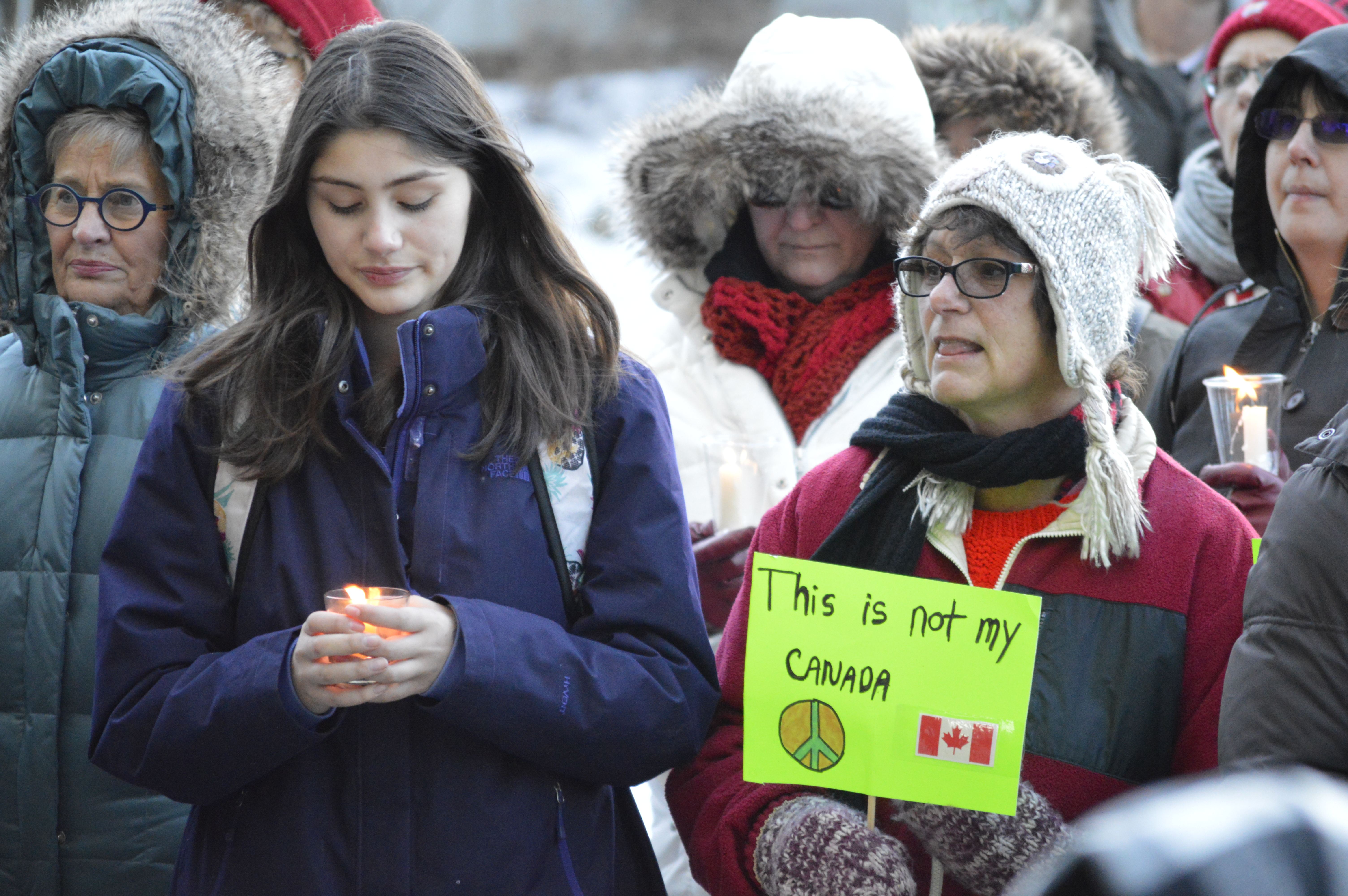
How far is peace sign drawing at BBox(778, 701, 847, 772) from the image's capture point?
1899 millimetres

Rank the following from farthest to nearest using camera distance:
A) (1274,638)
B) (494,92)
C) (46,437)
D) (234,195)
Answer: (494,92), (234,195), (46,437), (1274,638)

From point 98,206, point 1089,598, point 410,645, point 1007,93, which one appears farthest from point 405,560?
point 1007,93

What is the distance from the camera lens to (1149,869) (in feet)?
1.95

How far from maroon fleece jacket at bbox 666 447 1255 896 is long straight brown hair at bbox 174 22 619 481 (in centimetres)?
49

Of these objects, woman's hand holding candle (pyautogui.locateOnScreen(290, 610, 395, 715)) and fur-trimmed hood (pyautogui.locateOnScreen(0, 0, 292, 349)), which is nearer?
woman's hand holding candle (pyautogui.locateOnScreen(290, 610, 395, 715))

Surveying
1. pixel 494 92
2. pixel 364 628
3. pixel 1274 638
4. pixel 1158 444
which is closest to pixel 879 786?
pixel 1274 638

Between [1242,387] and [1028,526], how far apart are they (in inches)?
24.4

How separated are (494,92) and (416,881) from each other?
522 centimetres

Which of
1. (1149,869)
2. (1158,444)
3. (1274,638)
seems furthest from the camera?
(1158,444)

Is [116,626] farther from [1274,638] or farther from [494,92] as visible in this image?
[494,92]

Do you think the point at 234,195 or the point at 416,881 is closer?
the point at 416,881

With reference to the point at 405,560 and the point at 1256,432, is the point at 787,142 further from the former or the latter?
the point at 405,560

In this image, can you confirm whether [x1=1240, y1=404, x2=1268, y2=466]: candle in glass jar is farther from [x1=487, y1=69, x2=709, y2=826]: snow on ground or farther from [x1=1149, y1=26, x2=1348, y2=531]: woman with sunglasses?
[x1=487, y1=69, x2=709, y2=826]: snow on ground

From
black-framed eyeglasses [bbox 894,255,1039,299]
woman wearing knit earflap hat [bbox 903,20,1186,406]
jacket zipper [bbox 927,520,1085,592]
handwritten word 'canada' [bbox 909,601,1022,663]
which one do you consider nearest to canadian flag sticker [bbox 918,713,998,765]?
handwritten word 'canada' [bbox 909,601,1022,663]
